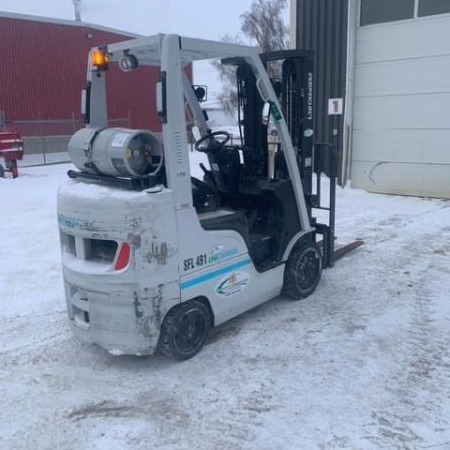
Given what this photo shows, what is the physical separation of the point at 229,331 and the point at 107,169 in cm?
193

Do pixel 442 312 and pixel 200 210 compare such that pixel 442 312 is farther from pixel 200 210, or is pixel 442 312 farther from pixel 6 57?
pixel 6 57

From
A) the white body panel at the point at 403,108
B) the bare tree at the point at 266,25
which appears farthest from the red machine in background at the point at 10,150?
the bare tree at the point at 266,25

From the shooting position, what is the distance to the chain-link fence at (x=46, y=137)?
21234 mm

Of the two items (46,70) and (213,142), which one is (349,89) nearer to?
(213,142)

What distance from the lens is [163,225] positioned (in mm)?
3855

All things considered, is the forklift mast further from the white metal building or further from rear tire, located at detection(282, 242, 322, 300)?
the white metal building

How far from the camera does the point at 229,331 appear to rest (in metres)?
4.82

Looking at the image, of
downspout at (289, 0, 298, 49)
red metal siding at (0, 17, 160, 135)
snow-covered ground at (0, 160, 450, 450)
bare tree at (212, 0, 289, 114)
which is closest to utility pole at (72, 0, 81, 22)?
red metal siding at (0, 17, 160, 135)

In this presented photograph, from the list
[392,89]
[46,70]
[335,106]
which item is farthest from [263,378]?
[46,70]

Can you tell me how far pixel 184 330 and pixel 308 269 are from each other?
1900mm

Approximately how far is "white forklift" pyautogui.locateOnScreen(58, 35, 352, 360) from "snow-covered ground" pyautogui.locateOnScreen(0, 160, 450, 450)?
30 cm

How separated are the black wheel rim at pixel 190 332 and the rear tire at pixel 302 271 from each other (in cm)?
135

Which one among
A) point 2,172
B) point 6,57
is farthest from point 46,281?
point 6,57

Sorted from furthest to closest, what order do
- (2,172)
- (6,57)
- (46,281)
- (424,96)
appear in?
1. (6,57)
2. (2,172)
3. (424,96)
4. (46,281)
